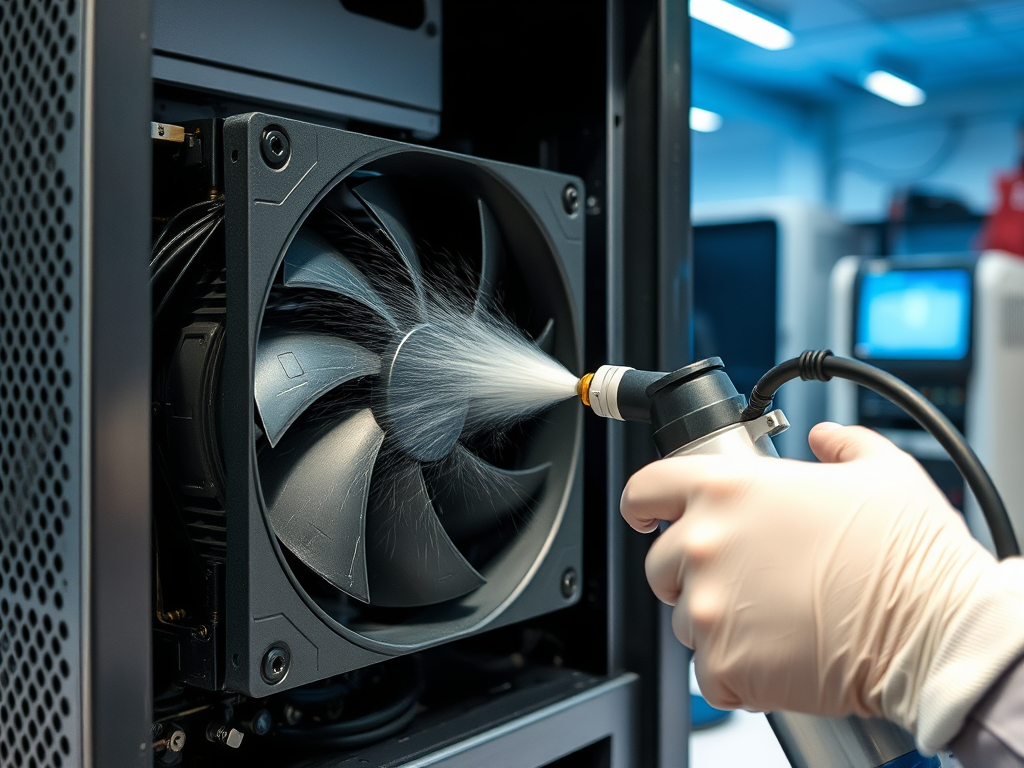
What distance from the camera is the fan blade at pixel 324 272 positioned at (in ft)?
2.25

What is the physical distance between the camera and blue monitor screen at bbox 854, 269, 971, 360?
2705 mm

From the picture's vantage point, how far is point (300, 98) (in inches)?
31.5

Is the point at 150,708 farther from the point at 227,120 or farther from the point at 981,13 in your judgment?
the point at 981,13

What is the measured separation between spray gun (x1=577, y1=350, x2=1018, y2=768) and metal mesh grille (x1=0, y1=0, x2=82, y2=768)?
382mm

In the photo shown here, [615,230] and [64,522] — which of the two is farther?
[615,230]

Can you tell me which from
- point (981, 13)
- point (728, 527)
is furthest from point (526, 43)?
point (981, 13)

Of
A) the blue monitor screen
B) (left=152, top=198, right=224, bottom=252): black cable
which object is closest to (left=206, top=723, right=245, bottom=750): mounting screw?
(left=152, top=198, right=224, bottom=252): black cable

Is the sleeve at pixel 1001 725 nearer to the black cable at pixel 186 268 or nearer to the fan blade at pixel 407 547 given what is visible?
the fan blade at pixel 407 547

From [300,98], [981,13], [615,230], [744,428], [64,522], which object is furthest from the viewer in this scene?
[981,13]

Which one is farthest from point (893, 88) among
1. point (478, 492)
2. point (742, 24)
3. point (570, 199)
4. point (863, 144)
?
point (478, 492)

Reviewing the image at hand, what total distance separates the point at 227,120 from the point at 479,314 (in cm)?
28

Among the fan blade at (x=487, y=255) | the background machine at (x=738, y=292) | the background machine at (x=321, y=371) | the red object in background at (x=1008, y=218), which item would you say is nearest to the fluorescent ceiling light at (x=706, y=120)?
the red object in background at (x=1008, y=218)

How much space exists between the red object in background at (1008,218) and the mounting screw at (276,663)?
425 cm

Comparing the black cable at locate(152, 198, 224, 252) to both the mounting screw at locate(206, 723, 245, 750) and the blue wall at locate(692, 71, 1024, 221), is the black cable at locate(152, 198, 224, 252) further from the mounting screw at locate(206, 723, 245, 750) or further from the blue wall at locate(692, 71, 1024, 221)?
the blue wall at locate(692, 71, 1024, 221)
